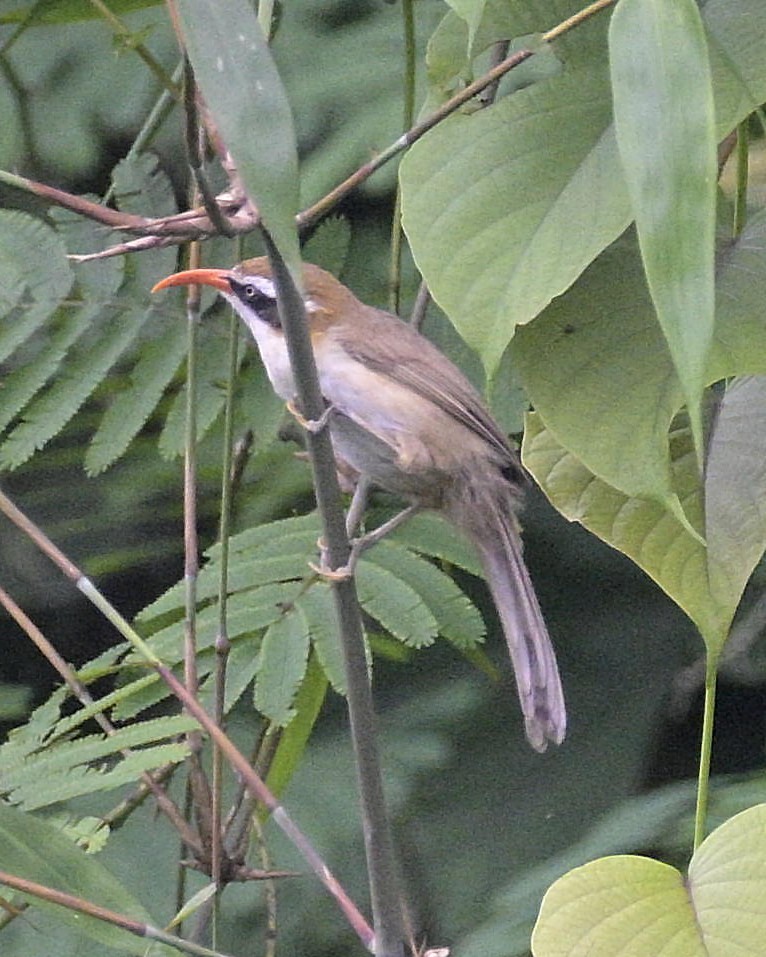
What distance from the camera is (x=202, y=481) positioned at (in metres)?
2.45

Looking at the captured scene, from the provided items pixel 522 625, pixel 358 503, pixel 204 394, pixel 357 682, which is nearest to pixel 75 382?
pixel 204 394

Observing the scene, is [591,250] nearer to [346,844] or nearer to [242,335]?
[242,335]

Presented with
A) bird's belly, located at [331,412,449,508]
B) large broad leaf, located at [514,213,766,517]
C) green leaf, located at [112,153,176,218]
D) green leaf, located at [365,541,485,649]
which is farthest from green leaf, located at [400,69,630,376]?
green leaf, located at [112,153,176,218]

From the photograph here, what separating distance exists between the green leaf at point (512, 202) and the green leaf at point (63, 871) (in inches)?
22.6

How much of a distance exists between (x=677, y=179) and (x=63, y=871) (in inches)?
31.3

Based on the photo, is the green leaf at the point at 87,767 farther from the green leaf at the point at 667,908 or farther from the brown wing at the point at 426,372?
the brown wing at the point at 426,372

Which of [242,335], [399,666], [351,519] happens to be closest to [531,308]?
[351,519]

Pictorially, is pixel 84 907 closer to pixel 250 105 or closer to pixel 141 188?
pixel 250 105

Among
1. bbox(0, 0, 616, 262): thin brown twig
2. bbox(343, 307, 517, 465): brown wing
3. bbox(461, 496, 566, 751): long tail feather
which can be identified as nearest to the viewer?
bbox(0, 0, 616, 262): thin brown twig

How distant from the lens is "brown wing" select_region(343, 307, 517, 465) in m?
2.08

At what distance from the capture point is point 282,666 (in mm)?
1894

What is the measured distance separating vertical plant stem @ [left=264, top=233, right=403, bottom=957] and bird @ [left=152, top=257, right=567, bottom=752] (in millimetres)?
529

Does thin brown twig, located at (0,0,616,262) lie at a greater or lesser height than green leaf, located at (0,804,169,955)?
greater

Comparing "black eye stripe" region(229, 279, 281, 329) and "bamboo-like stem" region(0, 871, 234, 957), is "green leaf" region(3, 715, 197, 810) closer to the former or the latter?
"bamboo-like stem" region(0, 871, 234, 957)
